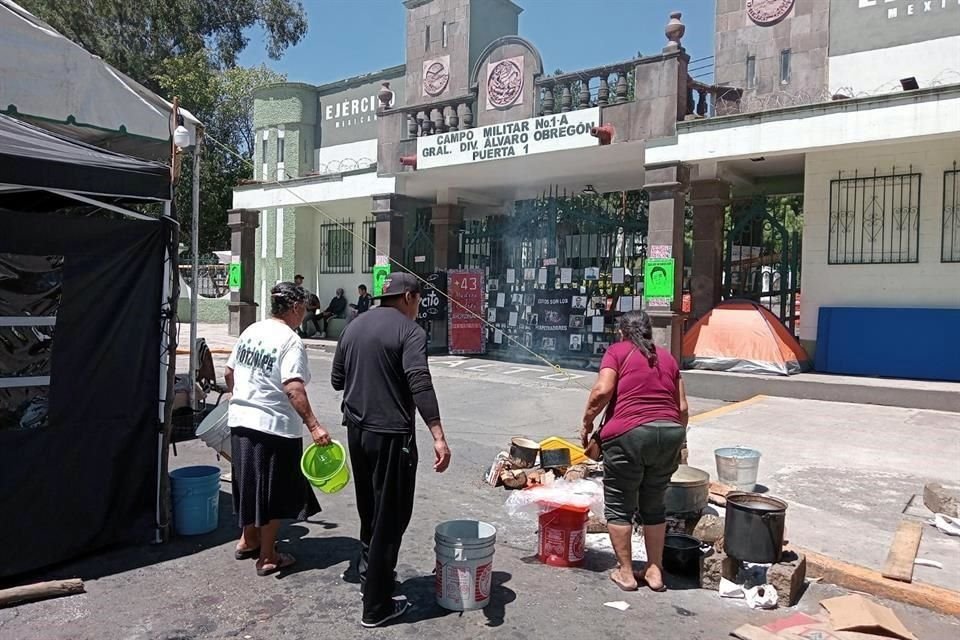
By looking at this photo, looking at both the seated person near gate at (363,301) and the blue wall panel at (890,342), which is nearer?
the blue wall panel at (890,342)

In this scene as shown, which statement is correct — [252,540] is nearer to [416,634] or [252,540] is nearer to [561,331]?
[416,634]

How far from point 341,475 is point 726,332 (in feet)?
29.4

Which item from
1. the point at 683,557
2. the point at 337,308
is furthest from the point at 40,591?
the point at 337,308

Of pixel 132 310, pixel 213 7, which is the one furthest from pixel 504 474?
pixel 213 7

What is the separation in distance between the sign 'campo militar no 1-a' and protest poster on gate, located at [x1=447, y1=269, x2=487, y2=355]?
285cm

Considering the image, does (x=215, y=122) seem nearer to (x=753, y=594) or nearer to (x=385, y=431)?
(x=385, y=431)

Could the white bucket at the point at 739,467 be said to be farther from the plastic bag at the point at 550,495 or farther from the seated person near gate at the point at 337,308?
the seated person near gate at the point at 337,308

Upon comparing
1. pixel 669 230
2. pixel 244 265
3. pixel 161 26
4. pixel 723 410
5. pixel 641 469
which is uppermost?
pixel 161 26

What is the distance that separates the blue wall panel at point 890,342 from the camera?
10.6m

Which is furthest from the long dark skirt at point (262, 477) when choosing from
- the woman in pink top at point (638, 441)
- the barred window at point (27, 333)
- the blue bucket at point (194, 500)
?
the woman in pink top at point (638, 441)

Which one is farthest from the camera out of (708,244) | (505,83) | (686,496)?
(505,83)

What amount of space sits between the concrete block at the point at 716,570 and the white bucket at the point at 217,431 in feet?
10.5

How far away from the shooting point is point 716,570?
4410 millimetres

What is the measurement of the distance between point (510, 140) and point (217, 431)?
950 centimetres
